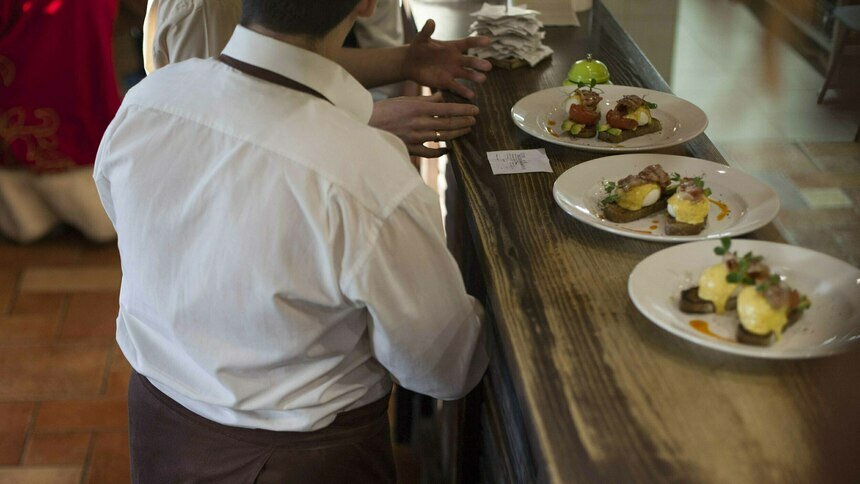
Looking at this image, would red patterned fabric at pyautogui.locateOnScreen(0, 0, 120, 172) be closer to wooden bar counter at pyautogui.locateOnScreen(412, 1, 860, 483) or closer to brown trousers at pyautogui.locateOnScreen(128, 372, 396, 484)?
brown trousers at pyautogui.locateOnScreen(128, 372, 396, 484)

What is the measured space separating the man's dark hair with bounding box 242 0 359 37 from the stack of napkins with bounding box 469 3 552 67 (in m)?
0.88

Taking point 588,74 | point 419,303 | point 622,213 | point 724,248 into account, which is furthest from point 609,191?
point 588,74

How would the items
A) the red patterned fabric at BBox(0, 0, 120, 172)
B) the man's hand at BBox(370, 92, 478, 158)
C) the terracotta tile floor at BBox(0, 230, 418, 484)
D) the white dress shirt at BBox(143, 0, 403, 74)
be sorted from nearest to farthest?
the man's hand at BBox(370, 92, 478, 158)
the white dress shirt at BBox(143, 0, 403, 74)
the terracotta tile floor at BBox(0, 230, 418, 484)
the red patterned fabric at BBox(0, 0, 120, 172)

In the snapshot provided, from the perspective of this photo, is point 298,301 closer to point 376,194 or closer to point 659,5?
point 376,194

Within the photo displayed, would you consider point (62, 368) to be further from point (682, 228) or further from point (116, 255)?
point (682, 228)

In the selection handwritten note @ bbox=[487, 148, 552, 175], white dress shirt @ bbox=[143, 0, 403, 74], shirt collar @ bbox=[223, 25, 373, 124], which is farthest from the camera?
white dress shirt @ bbox=[143, 0, 403, 74]

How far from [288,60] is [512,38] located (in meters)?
0.95

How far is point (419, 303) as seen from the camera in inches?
45.4

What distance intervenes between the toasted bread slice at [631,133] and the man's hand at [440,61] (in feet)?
1.27

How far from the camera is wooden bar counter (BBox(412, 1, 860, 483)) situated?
903 mm

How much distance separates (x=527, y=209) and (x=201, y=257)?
496mm

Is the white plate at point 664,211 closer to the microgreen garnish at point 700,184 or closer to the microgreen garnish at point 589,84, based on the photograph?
the microgreen garnish at point 700,184

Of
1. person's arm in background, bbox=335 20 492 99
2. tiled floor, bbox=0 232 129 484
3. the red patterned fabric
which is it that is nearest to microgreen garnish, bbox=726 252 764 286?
person's arm in background, bbox=335 20 492 99

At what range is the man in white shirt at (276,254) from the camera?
1.08 metres
